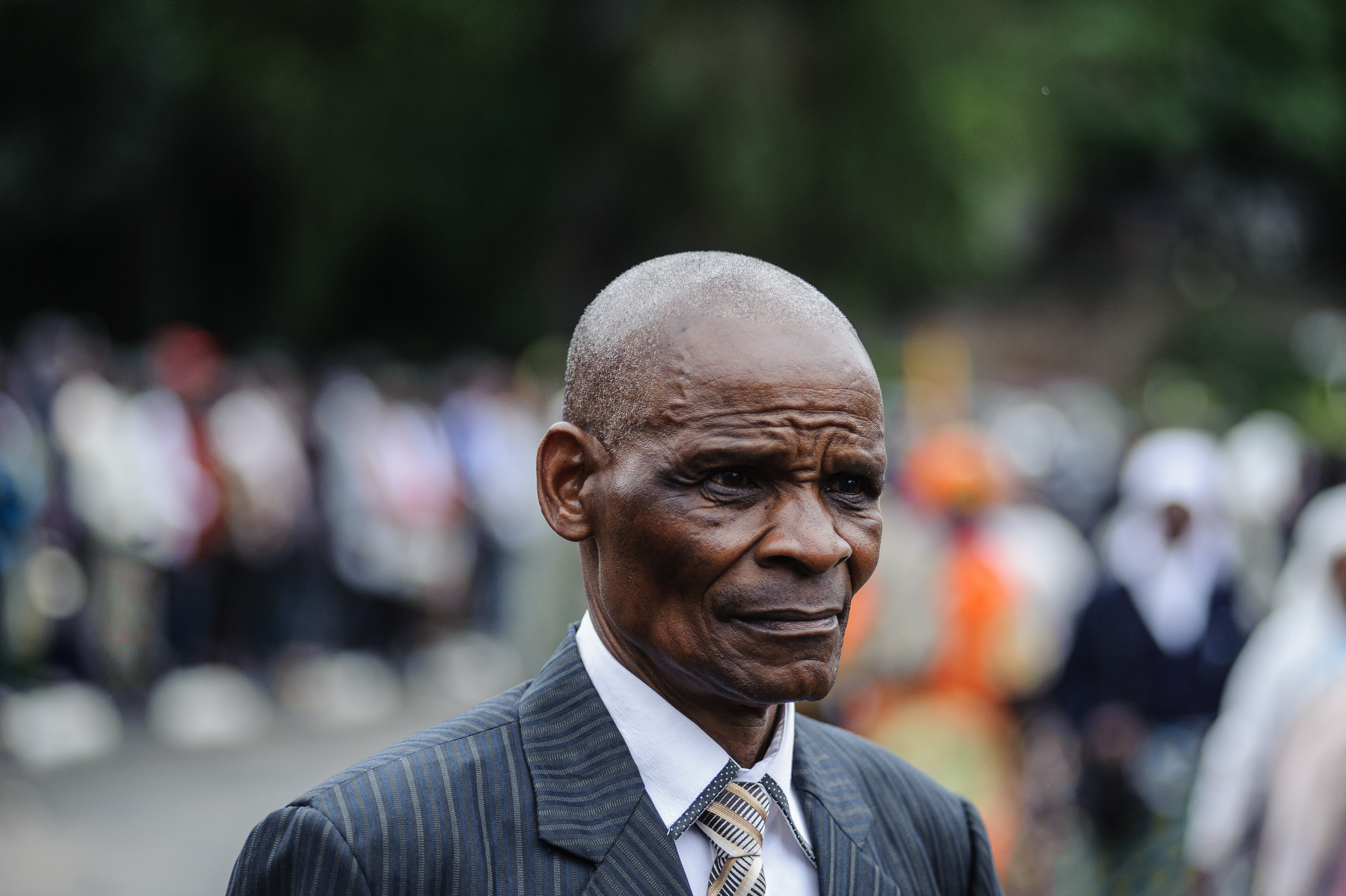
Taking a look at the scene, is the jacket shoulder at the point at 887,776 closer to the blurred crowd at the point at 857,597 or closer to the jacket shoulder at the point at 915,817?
the jacket shoulder at the point at 915,817

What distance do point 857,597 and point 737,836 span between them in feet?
13.6

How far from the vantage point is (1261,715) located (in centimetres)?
519

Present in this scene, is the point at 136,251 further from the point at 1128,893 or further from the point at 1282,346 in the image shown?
the point at 1282,346

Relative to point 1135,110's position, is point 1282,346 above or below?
below

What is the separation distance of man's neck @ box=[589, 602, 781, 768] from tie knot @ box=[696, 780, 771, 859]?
0.04 m

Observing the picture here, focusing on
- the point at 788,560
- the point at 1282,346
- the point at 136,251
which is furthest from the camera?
the point at 1282,346

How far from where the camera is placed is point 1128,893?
621cm

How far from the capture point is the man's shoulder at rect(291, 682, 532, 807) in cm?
166

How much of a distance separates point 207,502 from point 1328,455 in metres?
8.17

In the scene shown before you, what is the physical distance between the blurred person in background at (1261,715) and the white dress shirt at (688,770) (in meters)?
3.68

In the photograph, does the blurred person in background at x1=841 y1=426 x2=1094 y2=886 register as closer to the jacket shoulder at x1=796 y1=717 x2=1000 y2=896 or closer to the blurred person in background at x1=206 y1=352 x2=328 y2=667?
the jacket shoulder at x1=796 y1=717 x2=1000 y2=896

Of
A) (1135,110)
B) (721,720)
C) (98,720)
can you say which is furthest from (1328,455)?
(1135,110)

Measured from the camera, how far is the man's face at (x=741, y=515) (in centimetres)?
163

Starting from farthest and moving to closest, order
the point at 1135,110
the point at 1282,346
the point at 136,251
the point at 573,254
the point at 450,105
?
the point at 1282,346 → the point at 1135,110 → the point at 136,251 → the point at 450,105 → the point at 573,254
